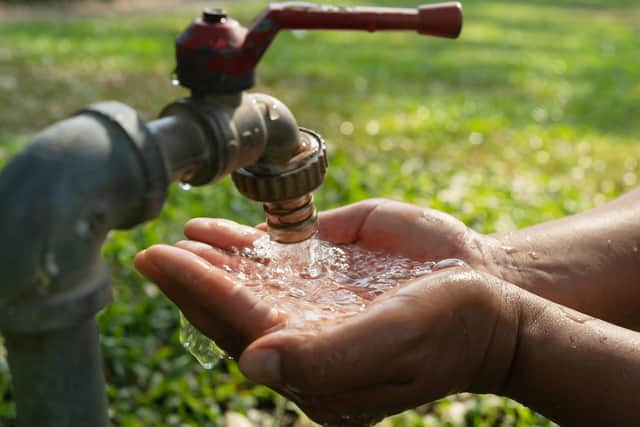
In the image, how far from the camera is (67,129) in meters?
0.94

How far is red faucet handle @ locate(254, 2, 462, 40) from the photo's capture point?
1.16m

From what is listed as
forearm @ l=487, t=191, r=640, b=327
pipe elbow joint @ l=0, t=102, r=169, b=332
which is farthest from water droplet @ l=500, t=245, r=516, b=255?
pipe elbow joint @ l=0, t=102, r=169, b=332

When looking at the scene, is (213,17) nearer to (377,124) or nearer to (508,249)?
(508,249)

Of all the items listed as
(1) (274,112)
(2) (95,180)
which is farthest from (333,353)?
(2) (95,180)

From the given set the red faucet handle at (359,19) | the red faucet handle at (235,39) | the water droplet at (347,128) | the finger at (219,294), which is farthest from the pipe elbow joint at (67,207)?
the water droplet at (347,128)

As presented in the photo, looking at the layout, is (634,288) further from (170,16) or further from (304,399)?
(170,16)

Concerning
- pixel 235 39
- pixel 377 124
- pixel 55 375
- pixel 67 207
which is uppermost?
pixel 235 39

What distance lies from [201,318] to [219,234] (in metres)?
0.36

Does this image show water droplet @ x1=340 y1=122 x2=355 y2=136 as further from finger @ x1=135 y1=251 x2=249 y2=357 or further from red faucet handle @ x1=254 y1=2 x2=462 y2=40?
red faucet handle @ x1=254 y1=2 x2=462 y2=40

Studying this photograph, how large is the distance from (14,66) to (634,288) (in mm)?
5846

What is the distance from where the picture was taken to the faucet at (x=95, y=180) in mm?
904

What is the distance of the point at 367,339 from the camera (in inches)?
50.2

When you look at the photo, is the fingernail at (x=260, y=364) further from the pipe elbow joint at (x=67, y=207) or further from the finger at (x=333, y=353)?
the pipe elbow joint at (x=67, y=207)

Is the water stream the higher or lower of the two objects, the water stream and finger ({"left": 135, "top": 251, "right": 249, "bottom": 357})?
the lower
